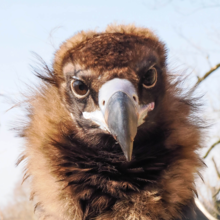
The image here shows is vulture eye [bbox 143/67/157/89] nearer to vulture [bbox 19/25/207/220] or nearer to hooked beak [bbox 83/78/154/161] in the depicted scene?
vulture [bbox 19/25/207/220]

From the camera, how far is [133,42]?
268 cm

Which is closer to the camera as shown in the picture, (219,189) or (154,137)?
(154,137)

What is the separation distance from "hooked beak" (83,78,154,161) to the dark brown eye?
22cm

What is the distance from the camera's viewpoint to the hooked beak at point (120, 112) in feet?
6.92

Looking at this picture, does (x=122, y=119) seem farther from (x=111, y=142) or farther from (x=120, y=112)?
(x=111, y=142)

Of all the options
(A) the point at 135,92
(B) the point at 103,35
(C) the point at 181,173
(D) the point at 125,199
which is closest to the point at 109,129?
(A) the point at 135,92

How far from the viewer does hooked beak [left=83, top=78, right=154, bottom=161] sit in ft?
6.92

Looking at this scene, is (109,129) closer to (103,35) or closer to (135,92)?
(135,92)

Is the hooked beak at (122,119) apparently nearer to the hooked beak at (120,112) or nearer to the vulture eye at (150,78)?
the hooked beak at (120,112)

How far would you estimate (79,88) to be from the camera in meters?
2.66

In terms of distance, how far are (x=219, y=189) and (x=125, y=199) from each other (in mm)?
7851

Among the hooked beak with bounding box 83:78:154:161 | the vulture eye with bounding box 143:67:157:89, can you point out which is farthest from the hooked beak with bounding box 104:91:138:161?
the vulture eye with bounding box 143:67:157:89

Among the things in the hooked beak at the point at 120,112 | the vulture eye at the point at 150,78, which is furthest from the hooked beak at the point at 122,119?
the vulture eye at the point at 150,78

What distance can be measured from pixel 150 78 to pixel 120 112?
0.69 metres
